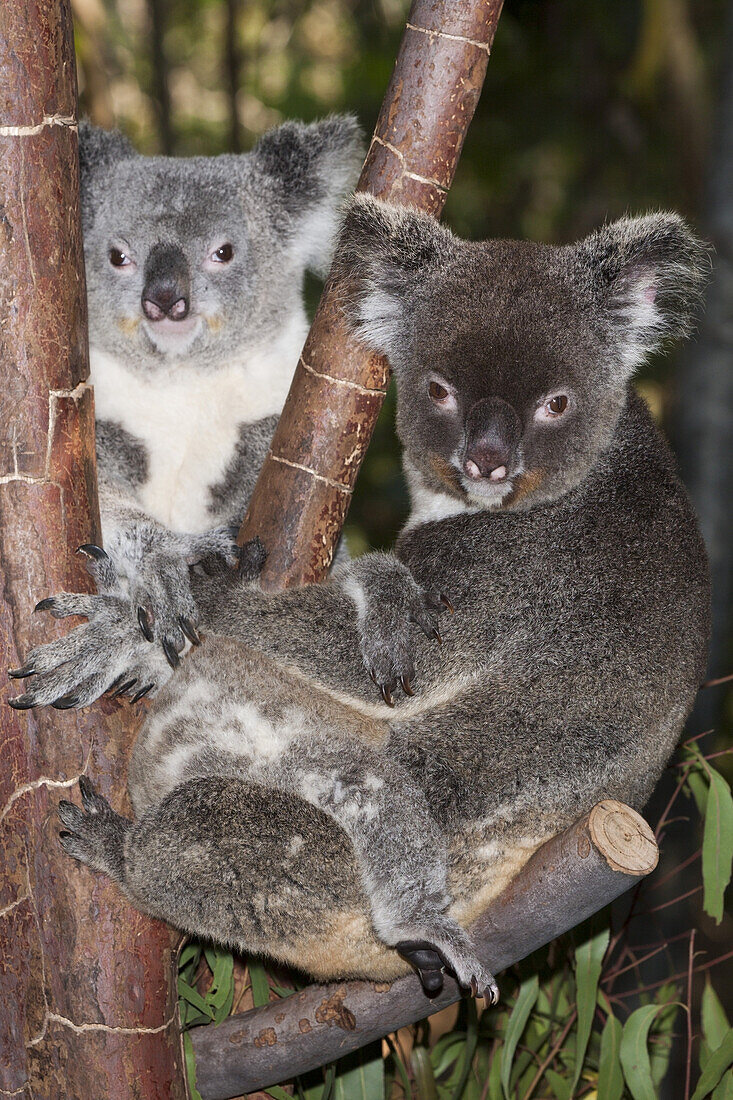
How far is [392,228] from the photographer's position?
7.20 feet

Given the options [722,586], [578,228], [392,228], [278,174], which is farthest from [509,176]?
[392,228]

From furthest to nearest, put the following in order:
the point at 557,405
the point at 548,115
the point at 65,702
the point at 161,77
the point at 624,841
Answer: the point at 548,115
the point at 161,77
the point at 557,405
the point at 65,702
the point at 624,841

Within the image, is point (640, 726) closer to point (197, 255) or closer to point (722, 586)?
point (197, 255)

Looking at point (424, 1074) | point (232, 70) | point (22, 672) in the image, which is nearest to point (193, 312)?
point (22, 672)

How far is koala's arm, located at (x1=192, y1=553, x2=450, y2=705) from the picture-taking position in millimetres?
1996

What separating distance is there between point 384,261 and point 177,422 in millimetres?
673

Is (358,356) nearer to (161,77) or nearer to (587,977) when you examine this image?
(587,977)

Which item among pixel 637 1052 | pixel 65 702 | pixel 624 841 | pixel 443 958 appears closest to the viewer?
pixel 624 841

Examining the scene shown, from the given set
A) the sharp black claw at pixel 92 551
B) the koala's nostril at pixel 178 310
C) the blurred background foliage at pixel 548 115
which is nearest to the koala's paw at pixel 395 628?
the sharp black claw at pixel 92 551

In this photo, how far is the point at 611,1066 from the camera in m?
2.40

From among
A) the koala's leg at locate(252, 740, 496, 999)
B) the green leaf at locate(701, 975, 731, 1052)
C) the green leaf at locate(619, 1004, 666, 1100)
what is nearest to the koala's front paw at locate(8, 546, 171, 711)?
the koala's leg at locate(252, 740, 496, 999)

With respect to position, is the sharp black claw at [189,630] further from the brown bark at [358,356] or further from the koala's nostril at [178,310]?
the koala's nostril at [178,310]

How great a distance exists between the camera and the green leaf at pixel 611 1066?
238cm

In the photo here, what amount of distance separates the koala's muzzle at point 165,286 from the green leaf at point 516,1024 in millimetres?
1812
